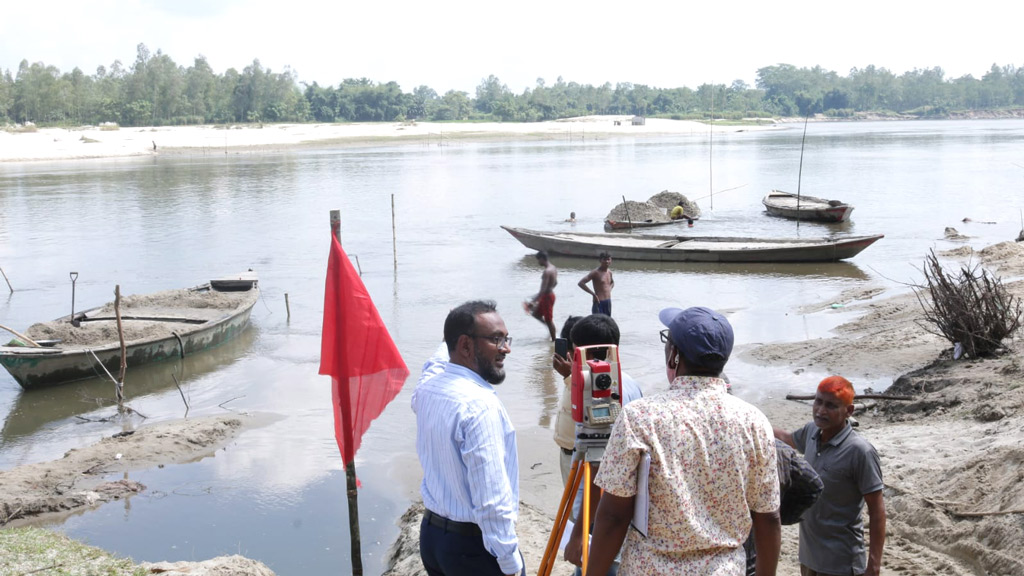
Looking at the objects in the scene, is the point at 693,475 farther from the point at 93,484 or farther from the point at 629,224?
the point at 629,224

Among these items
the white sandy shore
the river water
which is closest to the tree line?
the white sandy shore

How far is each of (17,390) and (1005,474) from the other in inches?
502

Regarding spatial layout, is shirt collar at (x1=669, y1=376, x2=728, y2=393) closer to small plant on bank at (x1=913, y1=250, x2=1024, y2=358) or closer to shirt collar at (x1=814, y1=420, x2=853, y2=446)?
shirt collar at (x1=814, y1=420, x2=853, y2=446)

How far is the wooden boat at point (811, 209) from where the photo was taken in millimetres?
31109

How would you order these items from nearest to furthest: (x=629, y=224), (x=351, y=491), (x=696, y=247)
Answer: (x=351, y=491)
(x=696, y=247)
(x=629, y=224)

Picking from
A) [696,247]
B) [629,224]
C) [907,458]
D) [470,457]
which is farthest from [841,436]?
[629,224]

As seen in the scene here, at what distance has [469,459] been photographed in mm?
3148

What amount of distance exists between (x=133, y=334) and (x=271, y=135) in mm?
85070

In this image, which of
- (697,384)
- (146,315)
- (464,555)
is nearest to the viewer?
(697,384)

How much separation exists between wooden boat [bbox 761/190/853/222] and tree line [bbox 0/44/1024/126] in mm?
47918

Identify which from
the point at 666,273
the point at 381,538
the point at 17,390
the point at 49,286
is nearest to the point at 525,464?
the point at 381,538

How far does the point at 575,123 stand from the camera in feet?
440

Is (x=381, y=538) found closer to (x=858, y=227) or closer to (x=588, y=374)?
(x=588, y=374)

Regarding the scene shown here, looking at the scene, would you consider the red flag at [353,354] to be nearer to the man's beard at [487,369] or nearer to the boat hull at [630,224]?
the man's beard at [487,369]
